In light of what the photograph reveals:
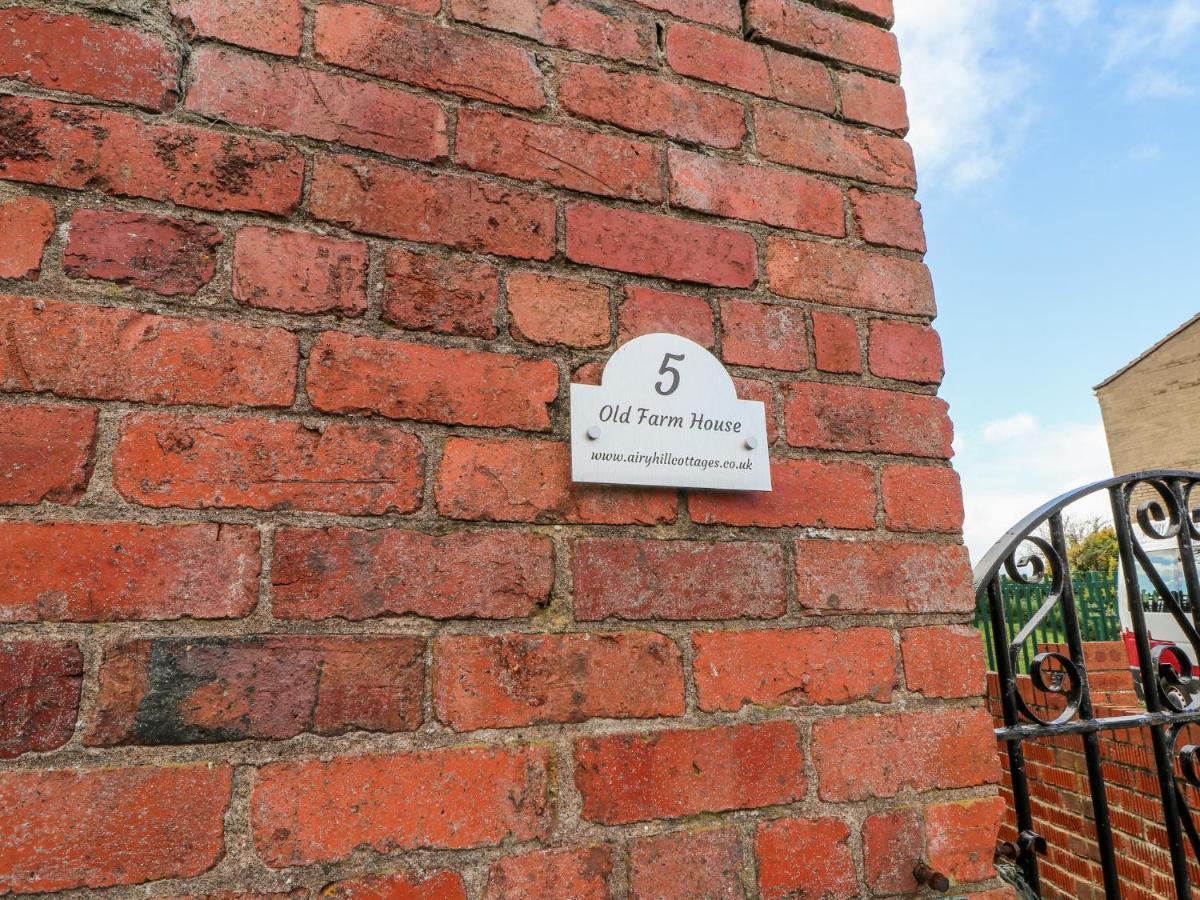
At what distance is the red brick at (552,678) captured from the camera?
2.89ft

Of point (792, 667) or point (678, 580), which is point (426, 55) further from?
point (792, 667)

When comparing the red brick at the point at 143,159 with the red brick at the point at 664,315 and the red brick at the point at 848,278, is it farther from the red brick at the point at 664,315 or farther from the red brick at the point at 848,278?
the red brick at the point at 848,278

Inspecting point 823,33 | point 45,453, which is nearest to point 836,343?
point 823,33

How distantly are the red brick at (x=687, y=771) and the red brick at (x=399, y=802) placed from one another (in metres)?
0.07

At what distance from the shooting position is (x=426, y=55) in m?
1.06

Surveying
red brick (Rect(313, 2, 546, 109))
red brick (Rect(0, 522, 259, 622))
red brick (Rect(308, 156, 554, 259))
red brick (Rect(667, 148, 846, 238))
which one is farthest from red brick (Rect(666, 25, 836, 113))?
red brick (Rect(0, 522, 259, 622))

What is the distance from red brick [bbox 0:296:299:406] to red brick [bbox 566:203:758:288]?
0.43 metres

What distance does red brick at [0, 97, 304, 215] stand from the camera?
0.87 m

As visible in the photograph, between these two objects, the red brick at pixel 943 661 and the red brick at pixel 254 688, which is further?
the red brick at pixel 943 661

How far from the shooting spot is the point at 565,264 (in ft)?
3.48

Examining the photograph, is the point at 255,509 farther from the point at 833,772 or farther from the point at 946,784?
Result: the point at 946,784

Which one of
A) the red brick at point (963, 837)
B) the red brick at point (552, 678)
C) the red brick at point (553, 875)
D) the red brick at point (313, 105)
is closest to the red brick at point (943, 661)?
the red brick at point (963, 837)

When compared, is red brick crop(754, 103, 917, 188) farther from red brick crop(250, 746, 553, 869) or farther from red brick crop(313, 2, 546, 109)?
red brick crop(250, 746, 553, 869)

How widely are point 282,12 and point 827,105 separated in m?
0.88
